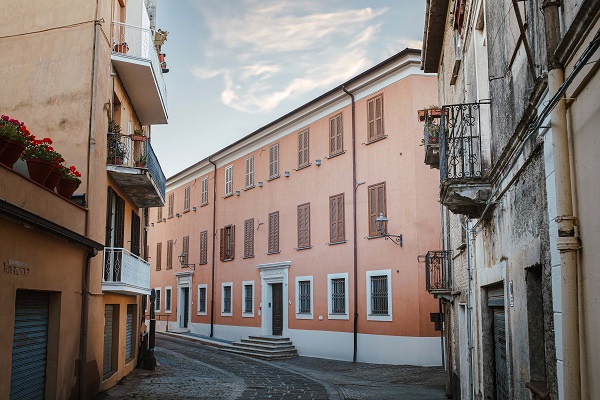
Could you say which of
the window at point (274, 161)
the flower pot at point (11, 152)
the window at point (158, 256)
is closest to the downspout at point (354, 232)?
the window at point (274, 161)

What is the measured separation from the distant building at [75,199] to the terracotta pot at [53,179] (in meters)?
0.23

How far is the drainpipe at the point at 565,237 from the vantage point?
4.04m

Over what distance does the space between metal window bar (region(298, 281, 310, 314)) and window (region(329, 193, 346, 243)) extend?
256 centimetres

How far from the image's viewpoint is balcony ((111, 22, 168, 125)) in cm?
1523

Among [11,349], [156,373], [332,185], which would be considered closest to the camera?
[11,349]

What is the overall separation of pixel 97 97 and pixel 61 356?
5.21 metres

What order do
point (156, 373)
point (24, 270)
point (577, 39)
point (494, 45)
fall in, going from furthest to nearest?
point (156, 373) → point (24, 270) → point (494, 45) → point (577, 39)

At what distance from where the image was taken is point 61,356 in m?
11.0

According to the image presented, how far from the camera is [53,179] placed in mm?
10672

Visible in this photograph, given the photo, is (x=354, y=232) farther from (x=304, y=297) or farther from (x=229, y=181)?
(x=229, y=181)

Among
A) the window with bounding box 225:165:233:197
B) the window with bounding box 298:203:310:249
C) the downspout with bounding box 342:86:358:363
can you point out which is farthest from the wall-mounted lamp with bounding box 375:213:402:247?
the window with bounding box 225:165:233:197

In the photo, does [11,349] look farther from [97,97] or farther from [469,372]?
[469,372]

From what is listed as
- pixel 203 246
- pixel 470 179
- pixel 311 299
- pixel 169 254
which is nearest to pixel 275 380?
pixel 311 299

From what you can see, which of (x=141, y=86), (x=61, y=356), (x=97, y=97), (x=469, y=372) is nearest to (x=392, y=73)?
(x=141, y=86)
